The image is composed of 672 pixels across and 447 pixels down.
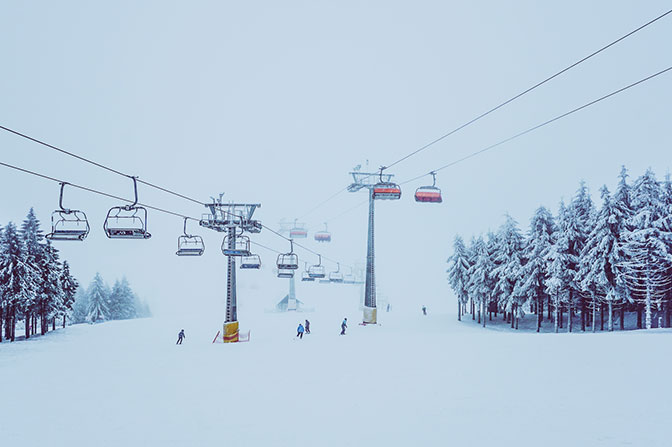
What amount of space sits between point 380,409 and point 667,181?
38.1 m

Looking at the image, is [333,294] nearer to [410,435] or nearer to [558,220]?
[558,220]

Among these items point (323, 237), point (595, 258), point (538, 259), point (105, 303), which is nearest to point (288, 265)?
point (595, 258)

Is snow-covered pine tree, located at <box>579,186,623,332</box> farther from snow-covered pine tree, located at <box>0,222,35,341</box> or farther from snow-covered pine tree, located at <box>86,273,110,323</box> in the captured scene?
snow-covered pine tree, located at <box>86,273,110,323</box>

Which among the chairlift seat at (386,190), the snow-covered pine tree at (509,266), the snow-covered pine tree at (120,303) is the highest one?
the chairlift seat at (386,190)

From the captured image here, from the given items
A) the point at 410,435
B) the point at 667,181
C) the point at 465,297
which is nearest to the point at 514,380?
the point at 410,435

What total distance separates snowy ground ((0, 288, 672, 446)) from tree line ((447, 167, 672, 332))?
15.7 m

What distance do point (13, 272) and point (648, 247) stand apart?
60.0 metres

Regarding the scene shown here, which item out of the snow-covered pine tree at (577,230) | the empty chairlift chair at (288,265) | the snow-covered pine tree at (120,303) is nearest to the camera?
the empty chairlift chair at (288,265)

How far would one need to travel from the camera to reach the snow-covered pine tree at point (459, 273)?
5775 cm

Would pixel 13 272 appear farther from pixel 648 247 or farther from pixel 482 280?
pixel 648 247

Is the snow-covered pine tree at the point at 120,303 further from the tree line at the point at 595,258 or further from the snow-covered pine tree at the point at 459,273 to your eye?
the tree line at the point at 595,258

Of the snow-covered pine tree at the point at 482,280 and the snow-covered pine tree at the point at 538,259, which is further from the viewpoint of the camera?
the snow-covered pine tree at the point at 482,280

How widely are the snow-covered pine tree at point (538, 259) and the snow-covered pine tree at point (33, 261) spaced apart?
171 feet

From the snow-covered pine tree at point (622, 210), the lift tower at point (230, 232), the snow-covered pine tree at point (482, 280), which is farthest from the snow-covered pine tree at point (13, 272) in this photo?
the snow-covered pine tree at point (622, 210)
